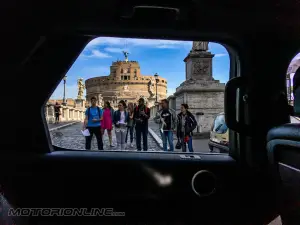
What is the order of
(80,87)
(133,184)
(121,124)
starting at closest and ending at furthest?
(133,184)
(121,124)
(80,87)

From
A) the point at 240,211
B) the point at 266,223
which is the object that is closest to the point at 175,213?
the point at 240,211

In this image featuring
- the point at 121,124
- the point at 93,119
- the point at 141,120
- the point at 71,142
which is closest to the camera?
the point at 71,142

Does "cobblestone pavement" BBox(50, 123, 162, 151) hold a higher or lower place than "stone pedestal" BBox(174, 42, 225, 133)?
lower

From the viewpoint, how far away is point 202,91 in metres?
13.6

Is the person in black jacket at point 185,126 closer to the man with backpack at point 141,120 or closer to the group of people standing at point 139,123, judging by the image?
the group of people standing at point 139,123

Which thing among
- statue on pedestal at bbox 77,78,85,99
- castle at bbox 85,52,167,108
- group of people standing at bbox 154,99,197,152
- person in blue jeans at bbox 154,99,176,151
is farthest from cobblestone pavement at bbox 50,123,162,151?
castle at bbox 85,52,167,108

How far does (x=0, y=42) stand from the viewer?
6.46 ft

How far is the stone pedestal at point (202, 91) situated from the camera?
13.5 metres

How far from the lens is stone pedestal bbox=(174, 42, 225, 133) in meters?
13.5

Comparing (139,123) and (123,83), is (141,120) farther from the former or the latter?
(123,83)

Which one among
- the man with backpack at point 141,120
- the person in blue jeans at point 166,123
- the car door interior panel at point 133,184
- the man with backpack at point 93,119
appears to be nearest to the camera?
the car door interior panel at point 133,184

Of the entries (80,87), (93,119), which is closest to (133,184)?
(93,119)

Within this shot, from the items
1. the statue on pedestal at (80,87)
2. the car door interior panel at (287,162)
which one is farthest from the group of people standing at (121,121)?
the statue on pedestal at (80,87)

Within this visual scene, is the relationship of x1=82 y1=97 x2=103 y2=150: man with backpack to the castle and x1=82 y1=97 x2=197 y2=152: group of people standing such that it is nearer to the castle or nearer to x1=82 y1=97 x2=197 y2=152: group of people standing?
x1=82 y1=97 x2=197 y2=152: group of people standing
